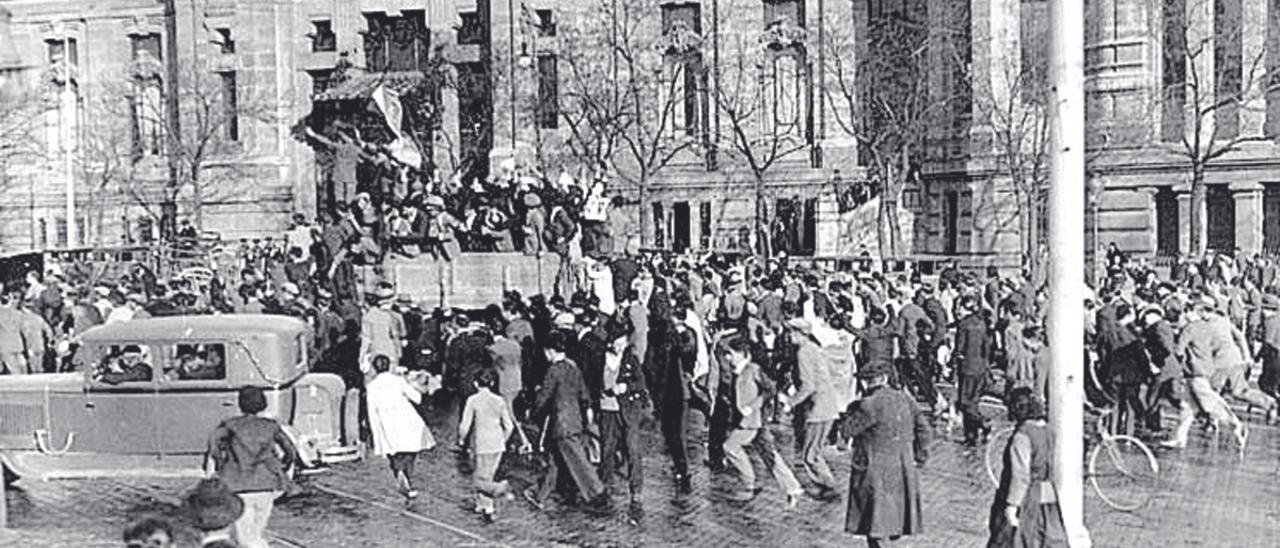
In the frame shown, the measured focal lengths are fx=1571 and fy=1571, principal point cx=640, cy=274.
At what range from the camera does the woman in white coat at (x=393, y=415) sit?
14.9 m

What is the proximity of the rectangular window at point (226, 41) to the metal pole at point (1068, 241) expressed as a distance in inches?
1894

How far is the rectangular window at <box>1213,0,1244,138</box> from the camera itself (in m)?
41.6

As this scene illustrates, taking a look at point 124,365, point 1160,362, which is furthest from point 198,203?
point 1160,362

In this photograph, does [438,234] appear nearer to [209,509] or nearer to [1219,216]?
[209,509]

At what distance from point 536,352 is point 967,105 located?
2894cm

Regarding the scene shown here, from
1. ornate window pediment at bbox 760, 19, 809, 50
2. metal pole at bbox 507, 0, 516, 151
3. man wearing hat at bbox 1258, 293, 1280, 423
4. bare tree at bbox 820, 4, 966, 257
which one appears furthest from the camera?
metal pole at bbox 507, 0, 516, 151

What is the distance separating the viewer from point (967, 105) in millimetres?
45750

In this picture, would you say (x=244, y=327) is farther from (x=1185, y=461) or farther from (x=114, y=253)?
(x=114, y=253)

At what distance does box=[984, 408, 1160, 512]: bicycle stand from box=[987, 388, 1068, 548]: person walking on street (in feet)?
13.4

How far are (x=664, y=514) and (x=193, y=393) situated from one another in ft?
16.0

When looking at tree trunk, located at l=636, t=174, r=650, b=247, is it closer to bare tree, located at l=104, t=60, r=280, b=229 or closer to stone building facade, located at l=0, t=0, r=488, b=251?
stone building facade, located at l=0, t=0, r=488, b=251

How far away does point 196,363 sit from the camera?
15.8m

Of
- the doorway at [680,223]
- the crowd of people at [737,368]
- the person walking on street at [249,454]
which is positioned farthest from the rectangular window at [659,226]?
the person walking on street at [249,454]

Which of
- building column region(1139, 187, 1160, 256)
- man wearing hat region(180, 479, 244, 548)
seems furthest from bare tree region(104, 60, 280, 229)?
man wearing hat region(180, 479, 244, 548)
